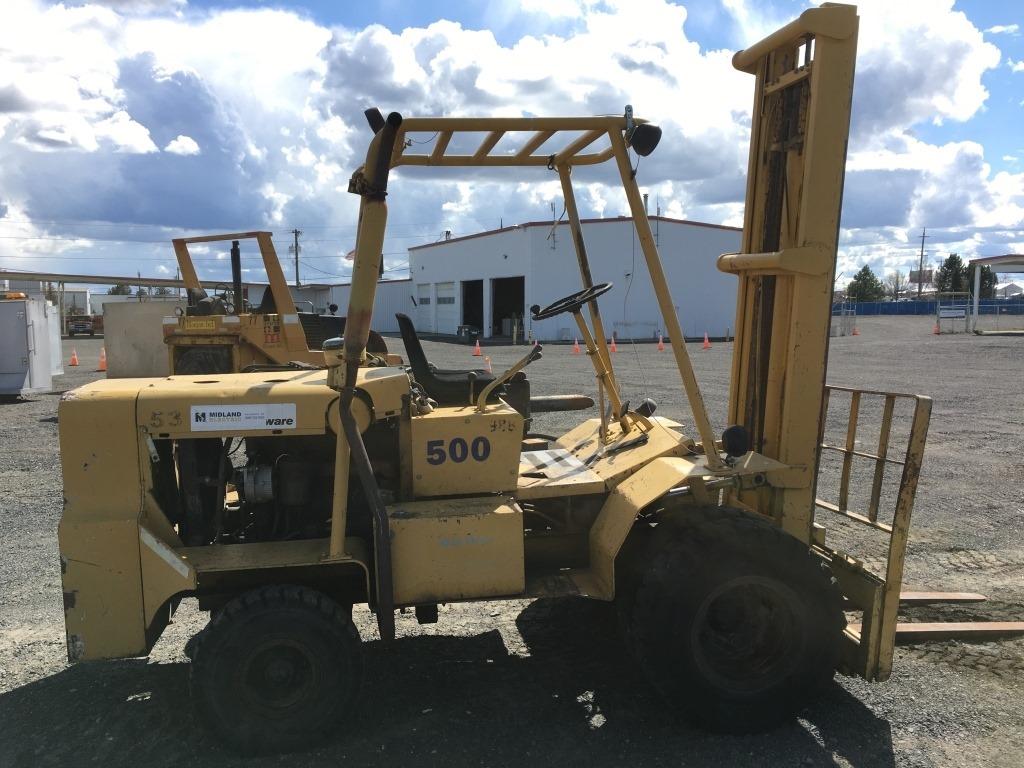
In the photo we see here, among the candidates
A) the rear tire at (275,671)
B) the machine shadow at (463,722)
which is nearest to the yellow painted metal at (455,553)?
the rear tire at (275,671)

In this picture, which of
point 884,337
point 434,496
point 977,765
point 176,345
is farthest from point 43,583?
Answer: point 884,337

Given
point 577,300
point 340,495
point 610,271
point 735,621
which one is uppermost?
point 610,271

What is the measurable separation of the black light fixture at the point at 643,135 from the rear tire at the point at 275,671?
7.88 feet

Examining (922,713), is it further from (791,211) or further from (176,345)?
(176,345)

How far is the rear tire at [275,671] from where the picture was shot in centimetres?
318

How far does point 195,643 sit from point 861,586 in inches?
118

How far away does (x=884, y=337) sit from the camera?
33250 mm

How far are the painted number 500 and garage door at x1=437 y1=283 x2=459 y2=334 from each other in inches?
1667

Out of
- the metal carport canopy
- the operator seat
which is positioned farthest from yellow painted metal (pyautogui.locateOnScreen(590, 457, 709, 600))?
the metal carport canopy

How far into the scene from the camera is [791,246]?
3.75 meters

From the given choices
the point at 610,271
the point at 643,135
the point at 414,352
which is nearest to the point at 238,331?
the point at 414,352

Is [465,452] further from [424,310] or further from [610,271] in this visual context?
[424,310]

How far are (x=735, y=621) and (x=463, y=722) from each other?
131 cm

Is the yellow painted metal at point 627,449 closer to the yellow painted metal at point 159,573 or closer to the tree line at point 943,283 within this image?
the yellow painted metal at point 159,573
